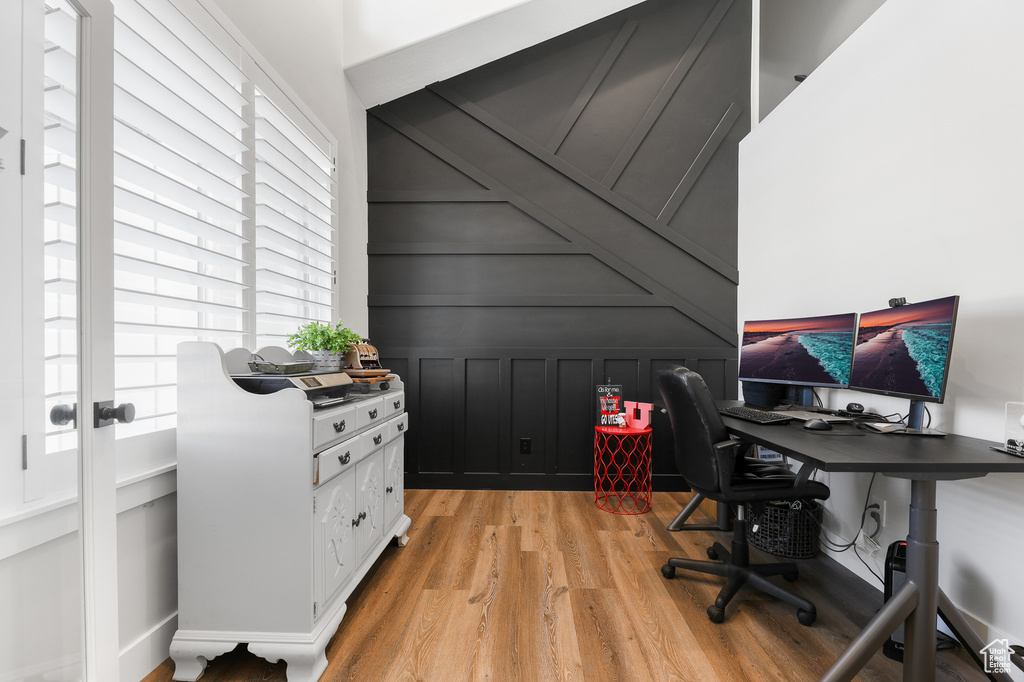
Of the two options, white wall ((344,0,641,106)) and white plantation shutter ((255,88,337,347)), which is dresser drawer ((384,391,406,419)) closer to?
white plantation shutter ((255,88,337,347))

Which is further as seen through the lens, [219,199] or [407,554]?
[407,554]

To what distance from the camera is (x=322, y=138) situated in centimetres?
279

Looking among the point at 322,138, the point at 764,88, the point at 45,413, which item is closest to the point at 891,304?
the point at 764,88

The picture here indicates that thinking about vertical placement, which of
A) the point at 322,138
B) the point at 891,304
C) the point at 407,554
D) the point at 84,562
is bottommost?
the point at 407,554

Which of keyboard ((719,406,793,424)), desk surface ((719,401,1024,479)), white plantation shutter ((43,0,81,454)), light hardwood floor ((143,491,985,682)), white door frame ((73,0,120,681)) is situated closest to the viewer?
white plantation shutter ((43,0,81,454))

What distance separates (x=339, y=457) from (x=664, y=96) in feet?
11.1

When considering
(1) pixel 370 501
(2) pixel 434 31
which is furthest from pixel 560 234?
(1) pixel 370 501

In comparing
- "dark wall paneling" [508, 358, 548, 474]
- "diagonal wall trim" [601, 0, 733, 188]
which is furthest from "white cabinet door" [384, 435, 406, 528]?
"diagonal wall trim" [601, 0, 733, 188]

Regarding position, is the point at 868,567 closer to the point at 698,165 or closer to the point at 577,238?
the point at 577,238

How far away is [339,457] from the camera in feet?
5.72

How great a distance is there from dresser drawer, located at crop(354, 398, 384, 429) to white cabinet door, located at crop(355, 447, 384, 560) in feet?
0.51

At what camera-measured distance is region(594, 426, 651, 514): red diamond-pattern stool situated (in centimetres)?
322

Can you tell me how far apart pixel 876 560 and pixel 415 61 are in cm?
391

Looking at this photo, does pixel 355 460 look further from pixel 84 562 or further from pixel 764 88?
pixel 764 88
